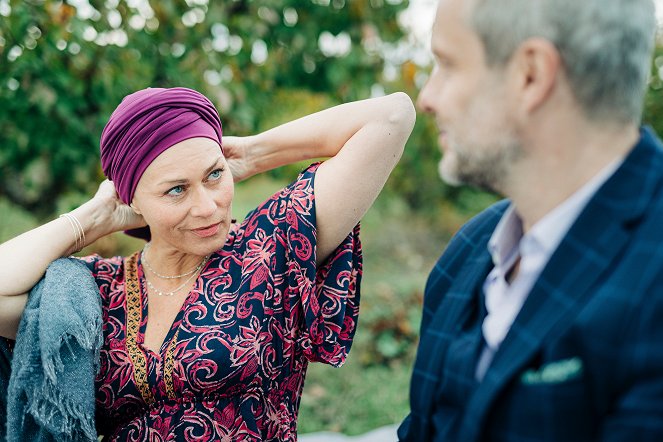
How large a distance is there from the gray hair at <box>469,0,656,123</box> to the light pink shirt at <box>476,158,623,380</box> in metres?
0.13

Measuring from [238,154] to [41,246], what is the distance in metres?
0.68

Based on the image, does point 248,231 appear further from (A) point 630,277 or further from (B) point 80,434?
(A) point 630,277

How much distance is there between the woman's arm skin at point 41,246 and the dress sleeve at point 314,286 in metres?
0.57

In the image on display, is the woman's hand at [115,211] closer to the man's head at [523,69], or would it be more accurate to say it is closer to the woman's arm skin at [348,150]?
the woman's arm skin at [348,150]

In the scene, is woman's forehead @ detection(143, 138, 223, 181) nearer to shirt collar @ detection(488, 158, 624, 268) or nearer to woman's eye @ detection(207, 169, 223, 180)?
woman's eye @ detection(207, 169, 223, 180)

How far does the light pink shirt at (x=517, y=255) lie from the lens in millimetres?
1286

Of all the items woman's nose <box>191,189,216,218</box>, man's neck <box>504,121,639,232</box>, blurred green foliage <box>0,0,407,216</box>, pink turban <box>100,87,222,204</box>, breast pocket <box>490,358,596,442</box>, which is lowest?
breast pocket <box>490,358,596,442</box>

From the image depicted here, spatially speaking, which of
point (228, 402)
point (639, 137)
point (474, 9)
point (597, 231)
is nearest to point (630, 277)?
point (597, 231)

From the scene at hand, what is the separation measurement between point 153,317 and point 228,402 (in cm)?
34

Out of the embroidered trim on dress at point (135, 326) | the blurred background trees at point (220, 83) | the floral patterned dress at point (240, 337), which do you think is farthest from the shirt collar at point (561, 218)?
the blurred background trees at point (220, 83)

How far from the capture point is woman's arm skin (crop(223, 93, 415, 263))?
6.56 feet

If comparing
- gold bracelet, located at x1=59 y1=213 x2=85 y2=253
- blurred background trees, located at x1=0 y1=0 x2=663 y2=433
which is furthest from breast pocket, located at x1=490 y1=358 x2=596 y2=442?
blurred background trees, located at x1=0 y1=0 x2=663 y2=433

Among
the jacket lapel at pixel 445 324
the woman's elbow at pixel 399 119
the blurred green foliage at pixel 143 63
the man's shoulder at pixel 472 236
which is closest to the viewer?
the jacket lapel at pixel 445 324

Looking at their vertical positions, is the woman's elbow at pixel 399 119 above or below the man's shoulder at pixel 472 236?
above
